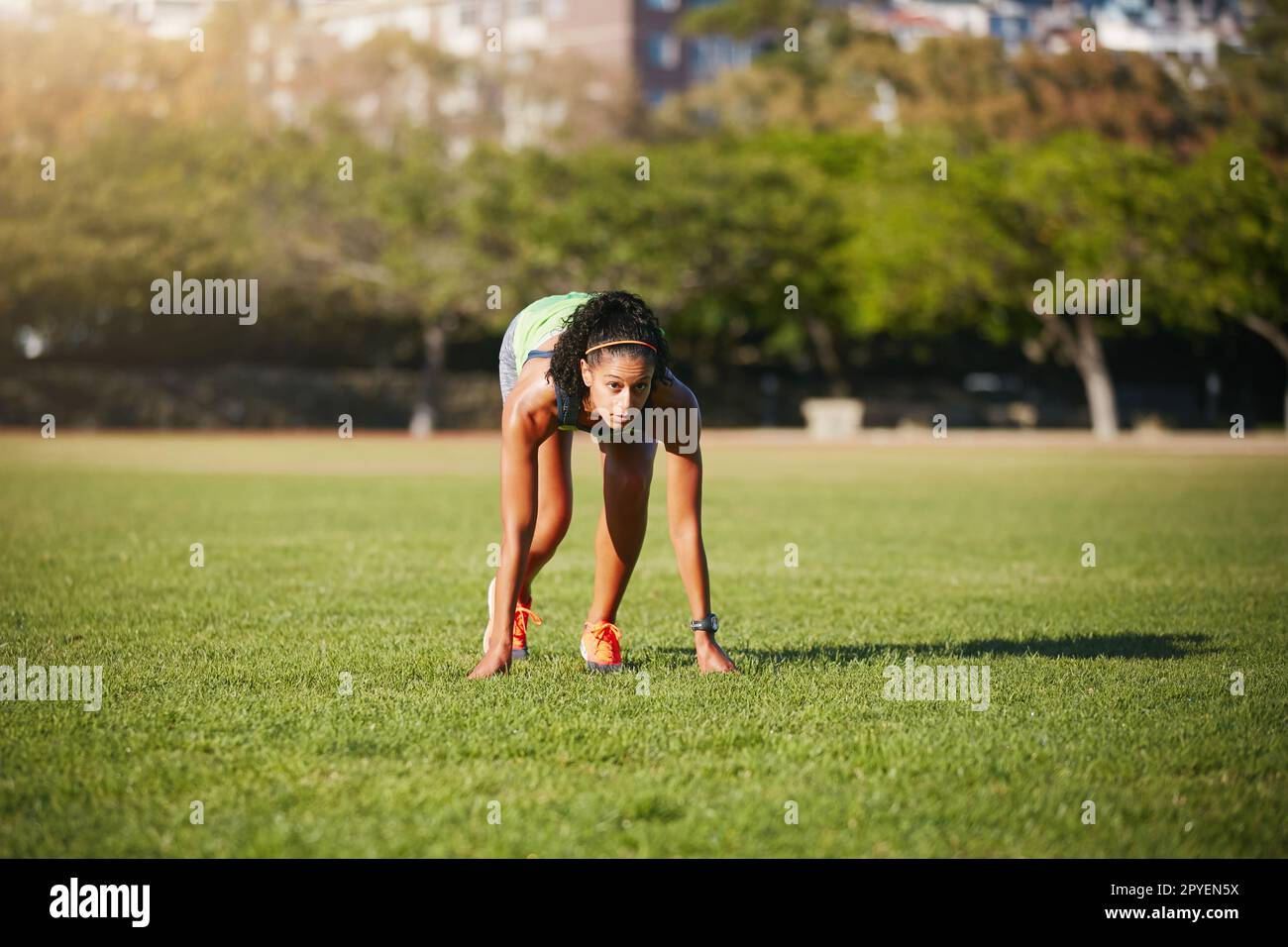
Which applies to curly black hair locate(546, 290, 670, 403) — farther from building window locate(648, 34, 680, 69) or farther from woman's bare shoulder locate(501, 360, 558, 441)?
building window locate(648, 34, 680, 69)

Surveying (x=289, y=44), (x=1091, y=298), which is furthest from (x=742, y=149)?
(x=289, y=44)

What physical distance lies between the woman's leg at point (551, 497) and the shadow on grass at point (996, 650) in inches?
33.1

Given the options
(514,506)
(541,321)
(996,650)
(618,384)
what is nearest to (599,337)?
(618,384)

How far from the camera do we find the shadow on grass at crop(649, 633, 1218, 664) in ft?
24.1

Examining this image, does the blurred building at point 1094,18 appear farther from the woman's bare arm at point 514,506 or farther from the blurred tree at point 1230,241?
the woman's bare arm at point 514,506

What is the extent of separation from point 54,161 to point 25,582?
3461 cm

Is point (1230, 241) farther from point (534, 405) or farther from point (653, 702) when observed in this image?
point (653, 702)

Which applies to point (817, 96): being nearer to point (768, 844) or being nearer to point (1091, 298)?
point (1091, 298)

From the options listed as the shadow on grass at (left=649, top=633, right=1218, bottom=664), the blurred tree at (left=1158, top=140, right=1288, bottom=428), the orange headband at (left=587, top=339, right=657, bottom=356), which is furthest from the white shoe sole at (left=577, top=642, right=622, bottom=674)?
the blurred tree at (left=1158, top=140, right=1288, bottom=428)

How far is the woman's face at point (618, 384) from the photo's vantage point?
19.5 ft

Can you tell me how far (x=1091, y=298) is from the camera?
4172 cm

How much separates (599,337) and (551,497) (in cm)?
129

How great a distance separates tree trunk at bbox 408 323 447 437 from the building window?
40.0m
